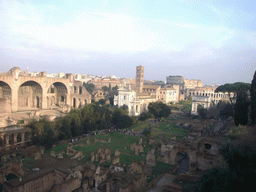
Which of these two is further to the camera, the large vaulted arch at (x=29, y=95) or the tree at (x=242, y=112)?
the large vaulted arch at (x=29, y=95)

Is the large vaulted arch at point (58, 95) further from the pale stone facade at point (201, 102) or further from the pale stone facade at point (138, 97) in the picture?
the pale stone facade at point (201, 102)

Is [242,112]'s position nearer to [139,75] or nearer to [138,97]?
[138,97]

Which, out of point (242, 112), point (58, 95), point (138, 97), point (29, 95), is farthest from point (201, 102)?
point (29, 95)

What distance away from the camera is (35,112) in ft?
80.3

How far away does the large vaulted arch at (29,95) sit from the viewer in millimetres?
30984

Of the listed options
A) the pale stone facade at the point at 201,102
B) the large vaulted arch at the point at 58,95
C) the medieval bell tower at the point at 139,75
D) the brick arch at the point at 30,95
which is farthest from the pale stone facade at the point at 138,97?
the brick arch at the point at 30,95

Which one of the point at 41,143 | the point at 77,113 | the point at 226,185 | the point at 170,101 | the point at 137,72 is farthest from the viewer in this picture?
the point at 170,101

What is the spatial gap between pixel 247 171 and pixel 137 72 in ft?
148

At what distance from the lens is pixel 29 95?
31578 mm

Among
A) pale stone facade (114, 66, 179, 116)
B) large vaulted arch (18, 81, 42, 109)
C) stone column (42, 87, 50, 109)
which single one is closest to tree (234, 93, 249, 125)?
pale stone facade (114, 66, 179, 116)

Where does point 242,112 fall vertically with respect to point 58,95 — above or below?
below

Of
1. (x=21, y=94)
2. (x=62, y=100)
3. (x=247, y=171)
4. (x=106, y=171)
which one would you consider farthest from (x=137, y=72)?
(x=247, y=171)

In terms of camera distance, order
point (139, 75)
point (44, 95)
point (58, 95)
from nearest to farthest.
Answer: point (44, 95) < point (58, 95) < point (139, 75)

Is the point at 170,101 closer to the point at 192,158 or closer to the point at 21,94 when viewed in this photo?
the point at 21,94
